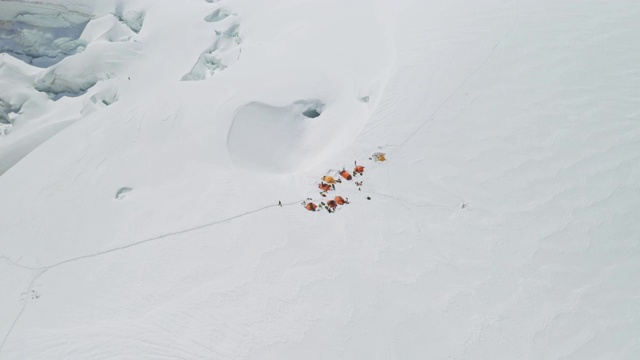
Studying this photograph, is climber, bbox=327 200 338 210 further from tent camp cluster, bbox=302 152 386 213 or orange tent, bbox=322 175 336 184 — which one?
orange tent, bbox=322 175 336 184

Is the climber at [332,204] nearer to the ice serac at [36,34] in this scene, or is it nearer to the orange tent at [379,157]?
the orange tent at [379,157]

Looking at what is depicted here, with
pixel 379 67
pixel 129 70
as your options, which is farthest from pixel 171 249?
pixel 129 70

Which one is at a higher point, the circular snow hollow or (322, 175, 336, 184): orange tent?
(322, 175, 336, 184): orange tent

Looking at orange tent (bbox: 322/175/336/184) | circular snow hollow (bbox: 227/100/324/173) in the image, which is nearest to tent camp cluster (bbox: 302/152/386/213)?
orange tent (bbox: 322/175/336/184)

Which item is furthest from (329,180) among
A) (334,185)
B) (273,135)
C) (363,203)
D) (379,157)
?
(273,135)

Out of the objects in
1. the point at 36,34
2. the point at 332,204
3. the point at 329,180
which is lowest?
the point at 36,34

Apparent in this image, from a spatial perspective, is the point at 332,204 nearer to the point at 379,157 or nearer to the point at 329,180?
the point at 329,180

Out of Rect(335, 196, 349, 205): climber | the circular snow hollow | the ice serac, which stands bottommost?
the ice serac
